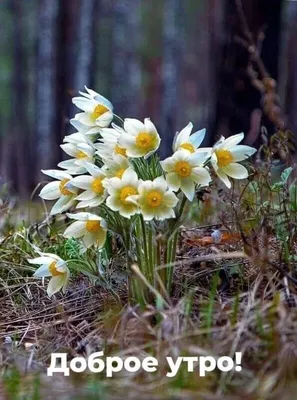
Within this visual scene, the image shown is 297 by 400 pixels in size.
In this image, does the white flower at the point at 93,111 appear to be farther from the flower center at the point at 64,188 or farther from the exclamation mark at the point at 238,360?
the exclamation mark at the point at 238,360

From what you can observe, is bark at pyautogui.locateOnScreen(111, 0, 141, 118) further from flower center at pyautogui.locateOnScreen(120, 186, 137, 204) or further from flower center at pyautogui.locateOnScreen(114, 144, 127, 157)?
flower center at pyautogui.locateOnScreen(120, 186, 137, 204)

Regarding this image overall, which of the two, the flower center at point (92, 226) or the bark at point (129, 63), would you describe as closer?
the flower center at point (92, 226)

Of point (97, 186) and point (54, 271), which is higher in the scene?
point (97, 186)

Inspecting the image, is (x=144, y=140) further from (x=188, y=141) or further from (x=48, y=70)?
(x=48, y=70)

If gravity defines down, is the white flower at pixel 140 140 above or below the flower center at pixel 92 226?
above

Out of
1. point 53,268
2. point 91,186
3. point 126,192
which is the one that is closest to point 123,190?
point 126,192

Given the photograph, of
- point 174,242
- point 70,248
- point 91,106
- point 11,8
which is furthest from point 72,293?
point 11,8

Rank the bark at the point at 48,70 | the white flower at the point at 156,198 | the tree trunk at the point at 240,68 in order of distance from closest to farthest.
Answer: the white flower at the point at 156,198 → the tree trunk at the point at 240,68 → the bark at the point at 48,70

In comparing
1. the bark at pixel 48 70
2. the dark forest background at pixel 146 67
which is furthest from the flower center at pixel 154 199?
the bark at pixel 48 70
